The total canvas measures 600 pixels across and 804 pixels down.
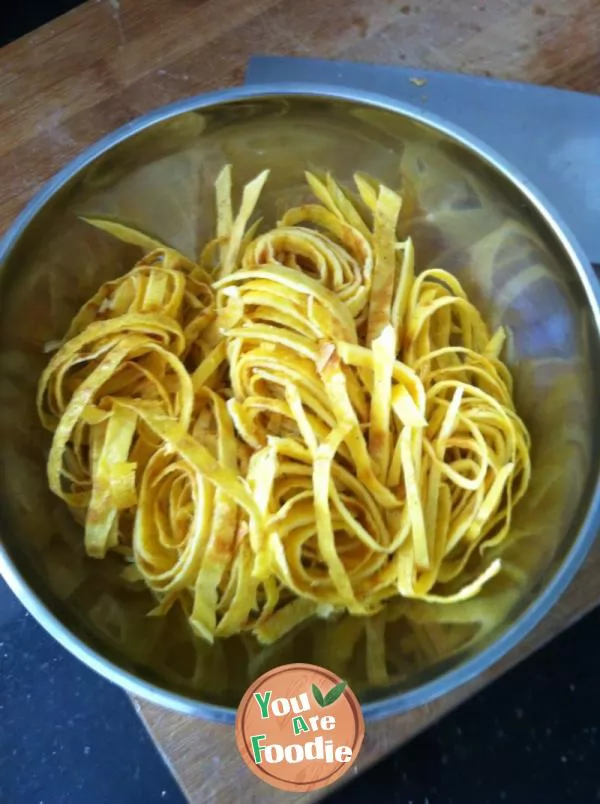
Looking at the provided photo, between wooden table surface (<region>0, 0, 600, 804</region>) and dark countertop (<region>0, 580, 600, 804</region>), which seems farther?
wooden table surface (<region>0, 0, 600, 804</region>)

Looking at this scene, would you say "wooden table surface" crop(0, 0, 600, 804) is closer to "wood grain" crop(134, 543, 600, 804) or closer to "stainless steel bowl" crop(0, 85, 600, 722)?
"stainless steel bowl" crop(0, 85, 600, 722)

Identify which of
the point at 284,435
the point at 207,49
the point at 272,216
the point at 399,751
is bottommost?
the point at 399,751

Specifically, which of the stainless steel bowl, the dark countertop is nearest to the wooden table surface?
the stainless steel bowl

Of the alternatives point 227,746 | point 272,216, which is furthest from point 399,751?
point 272,216

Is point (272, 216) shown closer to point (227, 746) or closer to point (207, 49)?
point (207, 49)

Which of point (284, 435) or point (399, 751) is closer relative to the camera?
point (284, 435)

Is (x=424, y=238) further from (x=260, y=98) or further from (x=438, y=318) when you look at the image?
(x=260, y=98)
